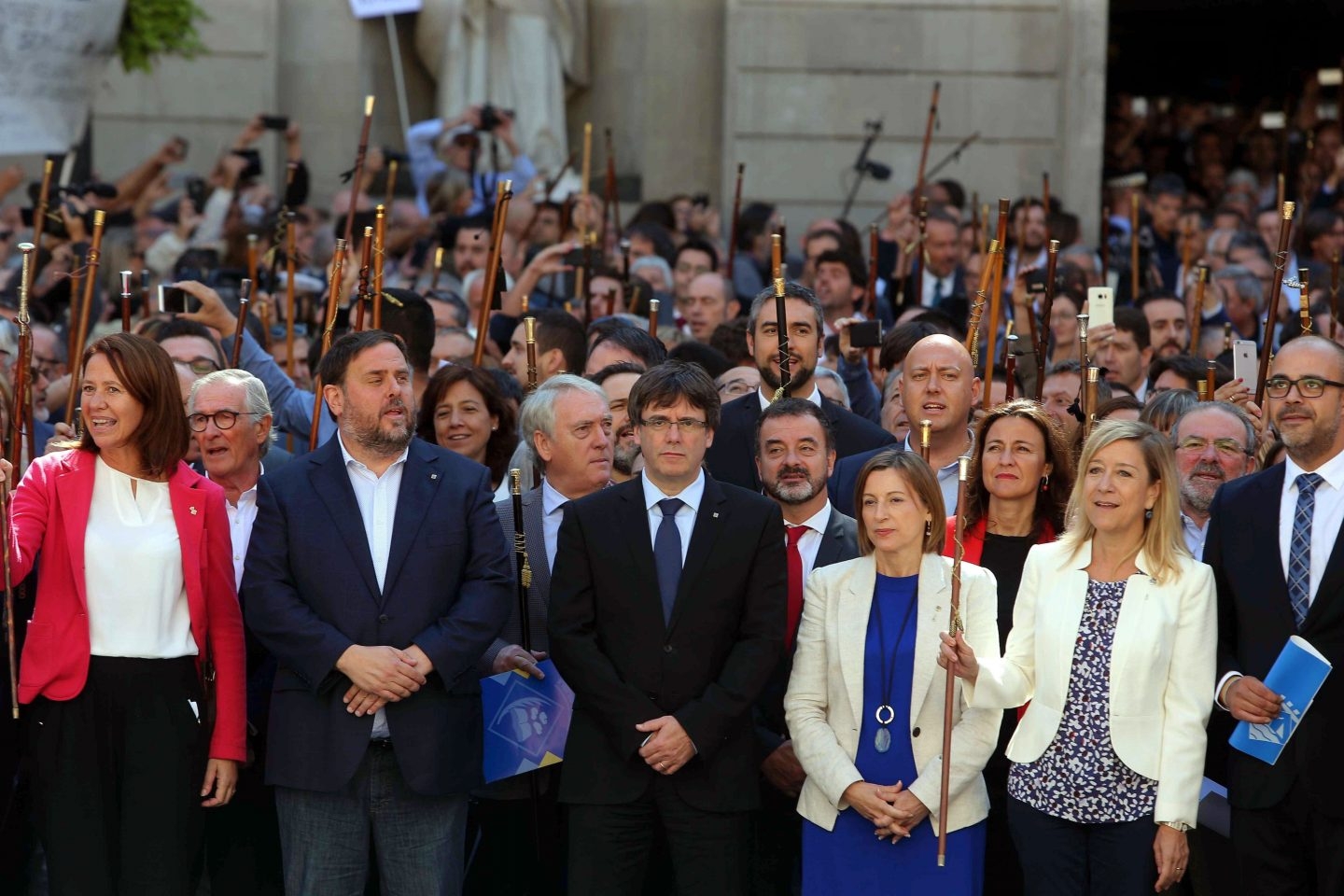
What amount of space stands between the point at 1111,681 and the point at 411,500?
202 cm

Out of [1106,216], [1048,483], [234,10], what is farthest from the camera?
[234,10]

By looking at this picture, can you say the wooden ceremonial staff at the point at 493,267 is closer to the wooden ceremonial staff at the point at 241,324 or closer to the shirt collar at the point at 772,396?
the wooden ceremonial staff at the point at 241,324

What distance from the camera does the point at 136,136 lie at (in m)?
14.5

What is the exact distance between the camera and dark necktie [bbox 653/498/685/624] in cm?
571

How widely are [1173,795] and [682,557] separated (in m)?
1.49

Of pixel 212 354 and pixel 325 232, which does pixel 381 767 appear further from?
pixel 325 232

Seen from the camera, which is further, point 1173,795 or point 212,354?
point 212,354

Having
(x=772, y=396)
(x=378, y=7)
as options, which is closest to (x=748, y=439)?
(x=772, y=396)

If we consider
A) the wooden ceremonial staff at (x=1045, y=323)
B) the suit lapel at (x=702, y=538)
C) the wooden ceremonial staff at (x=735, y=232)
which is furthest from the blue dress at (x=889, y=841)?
the wooden ceremonial staff at (x=735, y=232)

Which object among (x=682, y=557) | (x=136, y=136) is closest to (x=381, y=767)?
(x=682, y=557)

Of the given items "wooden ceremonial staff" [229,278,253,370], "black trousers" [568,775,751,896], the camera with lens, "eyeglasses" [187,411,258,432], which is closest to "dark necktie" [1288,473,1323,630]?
"black trousers" [568,775,751,896]

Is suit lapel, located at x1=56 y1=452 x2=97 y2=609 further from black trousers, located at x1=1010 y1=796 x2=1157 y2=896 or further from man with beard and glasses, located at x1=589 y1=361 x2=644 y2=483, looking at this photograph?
A: black trousers, located at x1=1010 y1=796 x2=1157 y2=896

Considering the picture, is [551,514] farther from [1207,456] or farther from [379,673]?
[1207,456]

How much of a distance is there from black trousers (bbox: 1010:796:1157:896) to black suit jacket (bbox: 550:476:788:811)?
0.77 m
